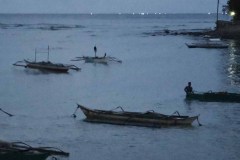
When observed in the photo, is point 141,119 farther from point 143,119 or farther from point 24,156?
point 24,156

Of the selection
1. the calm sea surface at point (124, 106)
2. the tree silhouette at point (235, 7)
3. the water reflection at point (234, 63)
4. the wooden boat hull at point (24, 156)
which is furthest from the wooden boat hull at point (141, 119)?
the tree silhouette at point (235, 7)

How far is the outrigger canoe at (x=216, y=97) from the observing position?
31141 millimetres

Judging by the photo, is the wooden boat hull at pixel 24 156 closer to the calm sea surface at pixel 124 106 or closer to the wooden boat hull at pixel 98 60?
the calm sea surface at pixel 124 106

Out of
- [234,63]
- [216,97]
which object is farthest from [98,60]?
[216,97]

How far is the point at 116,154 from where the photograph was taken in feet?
69.4

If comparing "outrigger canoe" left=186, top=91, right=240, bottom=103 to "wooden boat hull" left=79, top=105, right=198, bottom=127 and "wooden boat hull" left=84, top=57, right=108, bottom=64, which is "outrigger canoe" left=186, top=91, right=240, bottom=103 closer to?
"wooden boat hull" left=79, top=105, right=198, bottom=127

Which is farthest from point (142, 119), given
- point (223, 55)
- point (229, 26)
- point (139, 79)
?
point (229, 26)

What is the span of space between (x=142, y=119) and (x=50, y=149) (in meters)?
6.27

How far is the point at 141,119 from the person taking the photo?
25.2 metres

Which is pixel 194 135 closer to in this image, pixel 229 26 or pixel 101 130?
pixel 101 130

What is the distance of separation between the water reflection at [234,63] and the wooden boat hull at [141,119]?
1654 centimetres

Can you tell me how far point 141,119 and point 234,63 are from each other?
32.0m

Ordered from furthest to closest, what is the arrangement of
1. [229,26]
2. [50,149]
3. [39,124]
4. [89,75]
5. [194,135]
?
[229,26] < [89,75] < [39,124] < [194,135] < [50,149]

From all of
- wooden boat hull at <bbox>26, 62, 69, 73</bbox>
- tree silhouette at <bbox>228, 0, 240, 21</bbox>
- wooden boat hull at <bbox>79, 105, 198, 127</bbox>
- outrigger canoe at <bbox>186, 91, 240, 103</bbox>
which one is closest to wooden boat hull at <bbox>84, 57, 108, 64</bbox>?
wooden boat hull at <bbox>26, 62, 69, 73</bbox>
